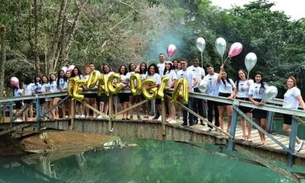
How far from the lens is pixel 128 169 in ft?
51.6

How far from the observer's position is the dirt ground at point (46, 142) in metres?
15.9

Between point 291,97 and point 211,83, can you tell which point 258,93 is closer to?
point 291,97

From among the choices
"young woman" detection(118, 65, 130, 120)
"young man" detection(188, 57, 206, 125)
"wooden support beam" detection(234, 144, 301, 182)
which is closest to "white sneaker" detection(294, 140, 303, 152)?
"wooden support beam" detection(234, 144, 301, 182)

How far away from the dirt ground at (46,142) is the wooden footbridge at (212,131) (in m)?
2.56

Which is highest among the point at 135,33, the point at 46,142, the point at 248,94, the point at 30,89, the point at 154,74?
the point at 135,33

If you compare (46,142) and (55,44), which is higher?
(55,44)

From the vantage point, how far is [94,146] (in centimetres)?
1834

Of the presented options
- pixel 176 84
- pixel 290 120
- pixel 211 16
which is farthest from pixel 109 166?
pixel 211 16

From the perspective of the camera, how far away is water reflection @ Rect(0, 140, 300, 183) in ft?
47.0

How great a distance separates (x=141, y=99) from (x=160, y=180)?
14.9 ft

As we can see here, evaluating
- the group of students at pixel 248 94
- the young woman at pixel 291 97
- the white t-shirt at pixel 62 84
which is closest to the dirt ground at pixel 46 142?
the white t-shirt at pixel 62 84

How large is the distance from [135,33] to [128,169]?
12864mm

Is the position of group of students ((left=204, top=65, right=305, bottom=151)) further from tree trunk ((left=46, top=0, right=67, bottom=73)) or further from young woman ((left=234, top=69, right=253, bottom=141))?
tree trunk ((left=46, top=0, right=67, bottom=73))

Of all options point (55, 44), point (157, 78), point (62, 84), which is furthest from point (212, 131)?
point (55, 44)
